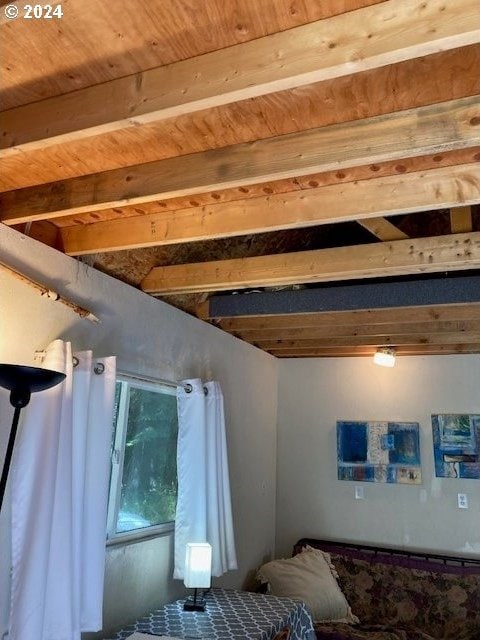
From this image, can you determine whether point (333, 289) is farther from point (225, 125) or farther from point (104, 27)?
point (104, 27)

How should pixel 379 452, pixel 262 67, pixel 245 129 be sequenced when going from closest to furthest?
pixel 262 67, pixel 245 129, pixel 379 452

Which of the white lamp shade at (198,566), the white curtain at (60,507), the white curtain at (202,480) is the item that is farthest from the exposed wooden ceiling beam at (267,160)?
the white lamp shade at (198,566)

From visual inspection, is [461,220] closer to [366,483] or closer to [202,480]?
[202,480]

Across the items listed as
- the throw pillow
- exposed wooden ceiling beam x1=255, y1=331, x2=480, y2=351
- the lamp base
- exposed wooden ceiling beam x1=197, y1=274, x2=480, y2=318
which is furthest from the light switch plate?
the lamp base

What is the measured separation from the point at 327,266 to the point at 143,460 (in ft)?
5.04

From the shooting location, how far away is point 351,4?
1.14 m

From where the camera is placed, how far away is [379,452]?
4203 mm

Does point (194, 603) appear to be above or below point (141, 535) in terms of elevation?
below

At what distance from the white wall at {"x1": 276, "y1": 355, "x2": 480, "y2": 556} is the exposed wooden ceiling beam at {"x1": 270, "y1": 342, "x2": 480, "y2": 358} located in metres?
0.08

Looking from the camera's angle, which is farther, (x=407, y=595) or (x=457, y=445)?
(x=457, y=445)

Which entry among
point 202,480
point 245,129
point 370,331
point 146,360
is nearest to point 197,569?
point 202,480

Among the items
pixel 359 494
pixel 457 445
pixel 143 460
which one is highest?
pixel 457 445

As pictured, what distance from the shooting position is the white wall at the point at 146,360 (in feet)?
6.68

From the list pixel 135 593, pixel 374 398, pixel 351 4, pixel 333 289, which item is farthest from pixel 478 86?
pixel 374 398
